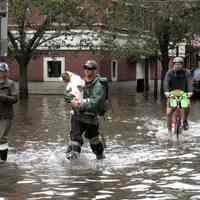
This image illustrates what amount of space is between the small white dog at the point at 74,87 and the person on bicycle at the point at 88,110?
66 millimetres

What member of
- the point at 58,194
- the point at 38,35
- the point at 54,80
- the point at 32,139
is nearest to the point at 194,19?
the point at 38,35

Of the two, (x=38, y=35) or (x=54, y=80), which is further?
(x=54, y=80)

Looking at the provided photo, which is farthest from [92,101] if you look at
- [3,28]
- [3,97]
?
[3,28]

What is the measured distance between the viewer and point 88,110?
10.9 m

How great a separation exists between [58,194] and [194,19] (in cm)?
2777

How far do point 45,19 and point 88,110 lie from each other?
2262cm

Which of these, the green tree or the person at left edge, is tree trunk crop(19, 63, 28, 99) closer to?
the green tree

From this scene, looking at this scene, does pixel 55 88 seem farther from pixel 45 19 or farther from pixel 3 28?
pixel 3 28

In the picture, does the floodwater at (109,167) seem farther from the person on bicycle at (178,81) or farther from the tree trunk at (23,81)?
the tree trunk at (23,81)

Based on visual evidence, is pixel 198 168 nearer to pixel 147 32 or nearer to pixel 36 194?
pixel 36 194

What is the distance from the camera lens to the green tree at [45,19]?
1220 inches

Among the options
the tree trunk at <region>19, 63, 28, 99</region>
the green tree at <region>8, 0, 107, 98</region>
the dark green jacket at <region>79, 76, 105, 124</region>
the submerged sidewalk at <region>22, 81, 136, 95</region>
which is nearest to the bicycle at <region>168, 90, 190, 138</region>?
the dark green jacket at <region>79, 76, 105, 124</region>

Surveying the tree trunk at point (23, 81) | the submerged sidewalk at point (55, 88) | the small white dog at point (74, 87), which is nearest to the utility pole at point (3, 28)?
the small white dog at point (74, 87)

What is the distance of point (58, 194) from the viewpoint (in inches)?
338
